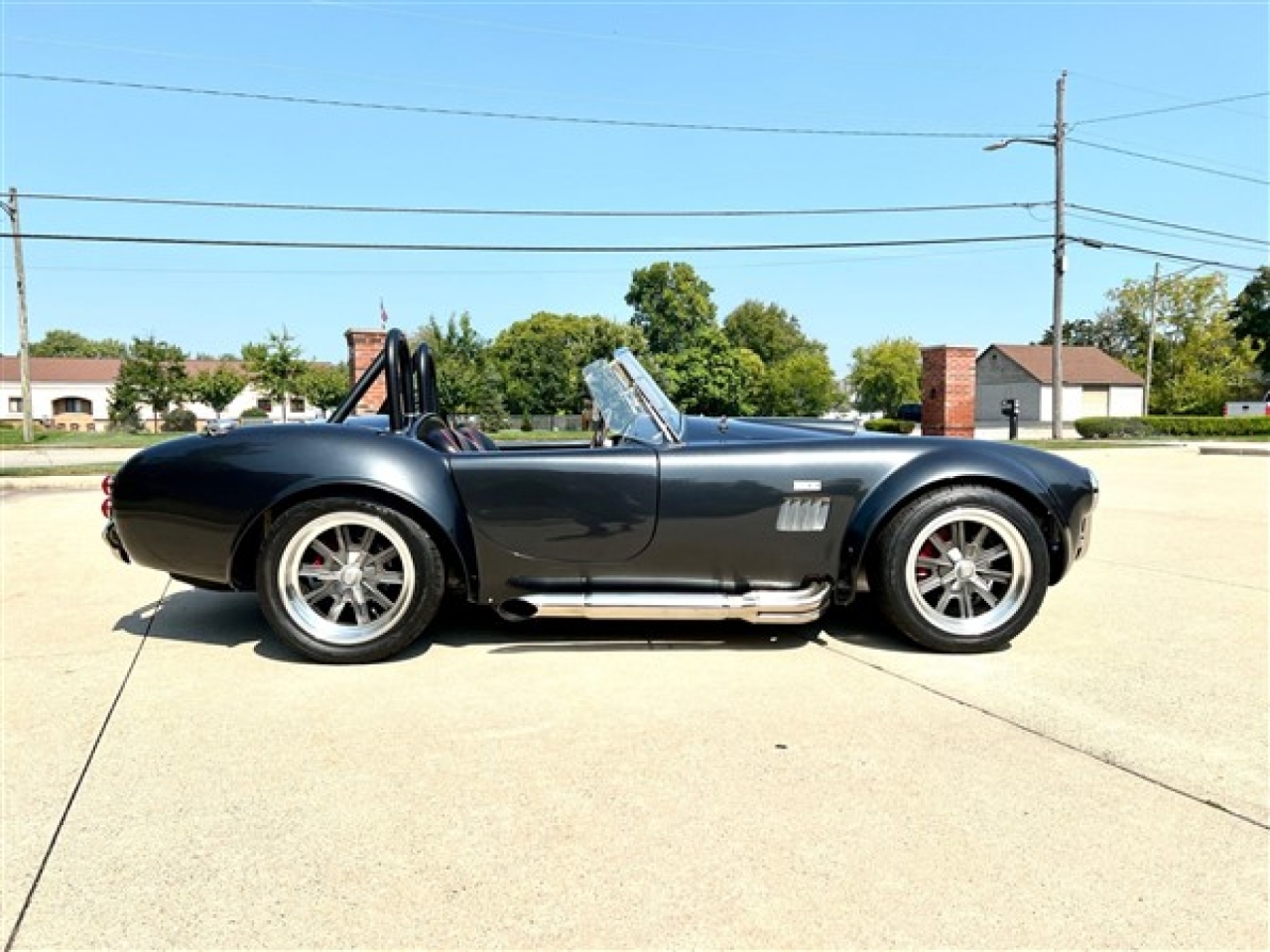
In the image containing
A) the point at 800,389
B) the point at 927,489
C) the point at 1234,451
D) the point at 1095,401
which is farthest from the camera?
the point at 800,389

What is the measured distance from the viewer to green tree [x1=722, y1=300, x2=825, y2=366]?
3196 inches

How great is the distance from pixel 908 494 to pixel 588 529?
1.31 m

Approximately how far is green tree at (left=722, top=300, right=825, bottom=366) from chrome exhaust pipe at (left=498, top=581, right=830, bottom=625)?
7882 cm

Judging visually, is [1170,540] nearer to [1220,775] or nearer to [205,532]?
[1220,775]

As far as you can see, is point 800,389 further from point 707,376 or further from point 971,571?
point 971,571

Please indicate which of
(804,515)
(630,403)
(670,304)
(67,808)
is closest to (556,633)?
(630,403)

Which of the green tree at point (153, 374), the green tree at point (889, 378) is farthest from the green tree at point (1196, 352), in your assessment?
the green tree at point (153, 374)

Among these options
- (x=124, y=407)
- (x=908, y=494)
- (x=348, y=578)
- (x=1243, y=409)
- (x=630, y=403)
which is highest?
(x=124, y=407)

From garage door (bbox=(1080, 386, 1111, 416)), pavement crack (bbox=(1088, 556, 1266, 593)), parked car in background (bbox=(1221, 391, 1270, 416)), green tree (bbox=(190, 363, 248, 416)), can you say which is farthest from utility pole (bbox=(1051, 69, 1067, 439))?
green tree (bbox=(190, 363, 248, 416))

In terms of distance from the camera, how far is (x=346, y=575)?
10.9ft

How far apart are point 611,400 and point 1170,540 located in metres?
4.93

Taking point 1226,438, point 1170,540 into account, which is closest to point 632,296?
point 1226,438

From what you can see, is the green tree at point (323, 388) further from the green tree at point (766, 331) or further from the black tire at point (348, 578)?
the black tire at point (348, 578)

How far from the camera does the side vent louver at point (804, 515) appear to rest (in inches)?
130
